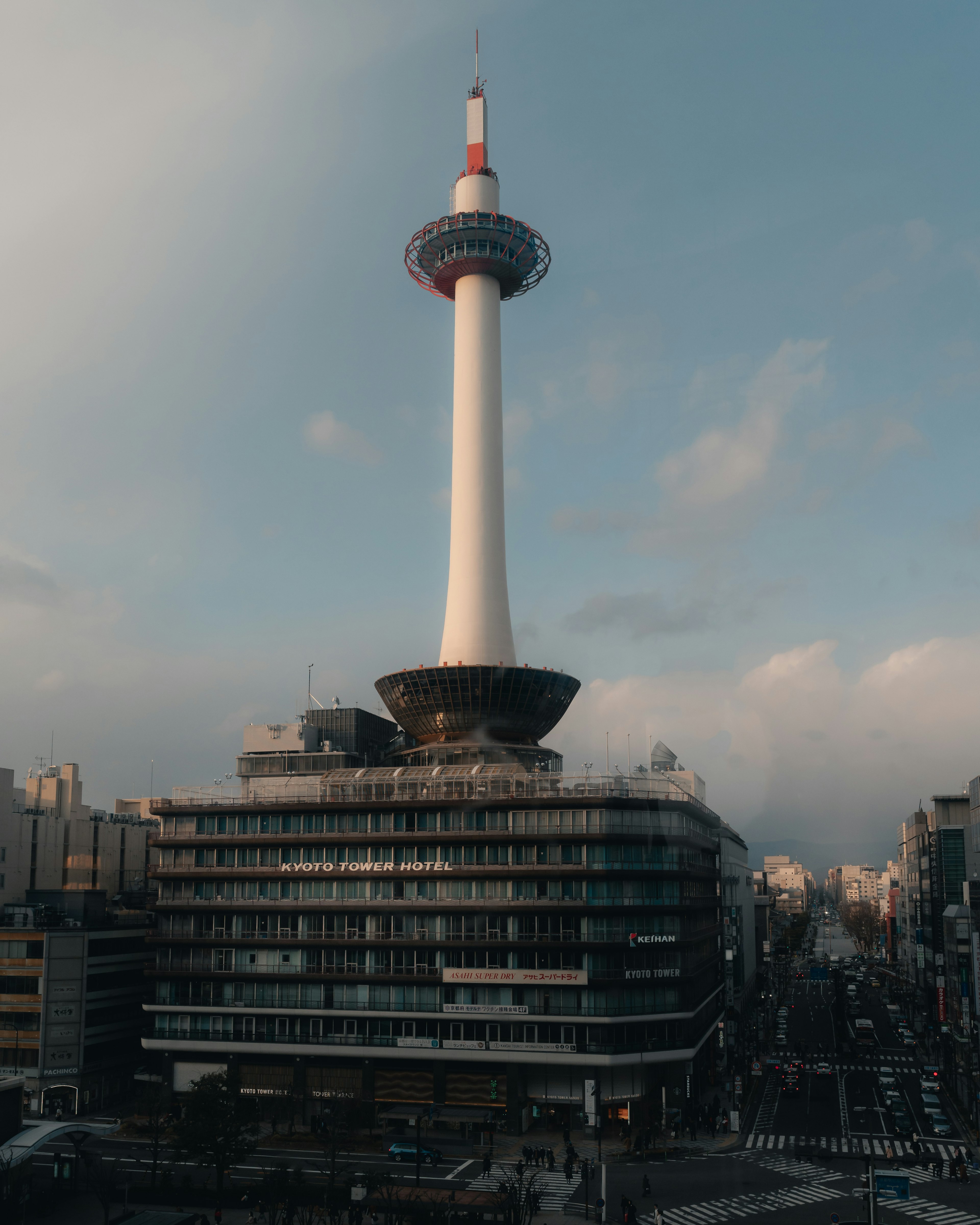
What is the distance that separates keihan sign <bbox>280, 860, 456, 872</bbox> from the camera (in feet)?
302

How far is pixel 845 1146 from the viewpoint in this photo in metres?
80.8

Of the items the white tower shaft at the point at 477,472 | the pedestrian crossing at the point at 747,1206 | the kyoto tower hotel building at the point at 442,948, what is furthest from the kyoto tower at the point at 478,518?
the pedestrian crossing at the point at 747,1206

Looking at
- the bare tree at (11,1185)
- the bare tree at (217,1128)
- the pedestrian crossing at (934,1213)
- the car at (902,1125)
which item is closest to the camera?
the bare tree at (11,1185)

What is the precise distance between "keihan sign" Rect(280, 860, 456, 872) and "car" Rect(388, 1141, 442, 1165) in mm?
21423

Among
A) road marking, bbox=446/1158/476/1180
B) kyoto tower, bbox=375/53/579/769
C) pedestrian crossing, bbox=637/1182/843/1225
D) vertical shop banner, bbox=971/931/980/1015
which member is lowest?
road marking, bbox=446/1158/476/1180

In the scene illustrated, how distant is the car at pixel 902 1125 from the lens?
84500 mm

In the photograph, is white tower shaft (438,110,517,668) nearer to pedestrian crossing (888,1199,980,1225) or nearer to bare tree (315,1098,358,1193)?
bare tree (315,1098,358,1193)

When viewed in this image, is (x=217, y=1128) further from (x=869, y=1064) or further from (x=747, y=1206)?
(x=869, y=1064)

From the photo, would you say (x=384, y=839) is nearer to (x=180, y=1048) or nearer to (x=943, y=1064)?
(x=180, y=1048)

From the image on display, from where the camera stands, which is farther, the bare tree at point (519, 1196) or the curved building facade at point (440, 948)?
the curved building facade at point (440, 948)

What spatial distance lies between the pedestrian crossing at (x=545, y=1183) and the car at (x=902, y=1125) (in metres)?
26.9

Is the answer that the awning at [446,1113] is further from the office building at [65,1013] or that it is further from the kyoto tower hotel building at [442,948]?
the office building at [65,1013]

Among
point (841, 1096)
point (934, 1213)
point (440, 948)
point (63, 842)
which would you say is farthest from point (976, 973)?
point (63, 842)

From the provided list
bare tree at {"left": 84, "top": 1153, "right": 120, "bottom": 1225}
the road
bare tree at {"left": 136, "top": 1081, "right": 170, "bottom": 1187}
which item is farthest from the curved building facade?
bare tree at {"left": 84, "top": 1153, "right": 120, "bottom": 1225}
